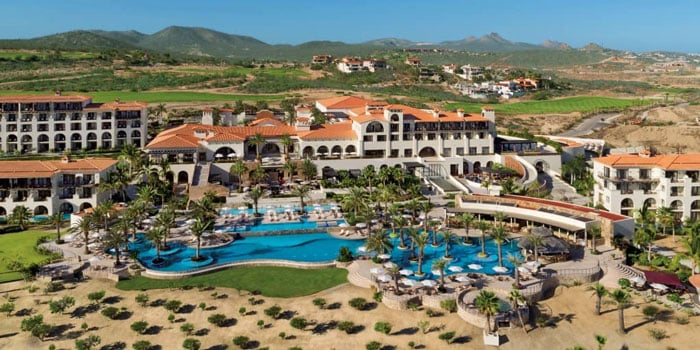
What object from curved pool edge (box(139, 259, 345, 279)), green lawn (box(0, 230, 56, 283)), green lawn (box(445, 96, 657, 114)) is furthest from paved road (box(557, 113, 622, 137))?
green lawn (box(0, 230, 56, 283))

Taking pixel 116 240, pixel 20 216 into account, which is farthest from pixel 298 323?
pixel 20 216

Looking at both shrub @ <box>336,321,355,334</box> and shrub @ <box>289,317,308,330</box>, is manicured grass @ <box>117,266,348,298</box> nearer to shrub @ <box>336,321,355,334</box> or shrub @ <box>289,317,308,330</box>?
shrub @ <box>289,317,308,330</box>

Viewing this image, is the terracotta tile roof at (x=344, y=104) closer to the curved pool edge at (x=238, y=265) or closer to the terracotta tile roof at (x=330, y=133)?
the terracotta tile roof at (x=330, y=133)

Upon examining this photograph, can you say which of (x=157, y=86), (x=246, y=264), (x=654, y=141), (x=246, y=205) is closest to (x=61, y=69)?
(x=157, y=86)

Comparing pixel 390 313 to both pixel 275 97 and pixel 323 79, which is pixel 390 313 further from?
pixel 323 79

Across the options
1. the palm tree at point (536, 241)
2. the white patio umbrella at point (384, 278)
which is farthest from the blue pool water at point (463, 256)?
the white patio umbrella at point (384, 278)

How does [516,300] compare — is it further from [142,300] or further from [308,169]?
[308,169]
